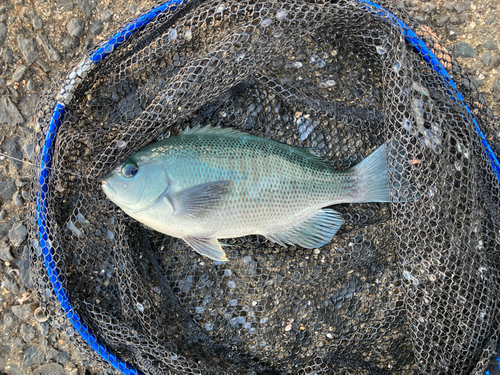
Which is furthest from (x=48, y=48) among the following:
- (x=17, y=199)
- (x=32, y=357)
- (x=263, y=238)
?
(x=32, y=357)

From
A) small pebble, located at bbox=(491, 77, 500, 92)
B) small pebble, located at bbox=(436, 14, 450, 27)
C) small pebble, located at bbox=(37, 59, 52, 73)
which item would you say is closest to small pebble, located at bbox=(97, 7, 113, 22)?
small pebble, located at bbox=(37, 59, 52, 73)

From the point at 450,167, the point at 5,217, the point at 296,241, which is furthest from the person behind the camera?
the point at 5,217

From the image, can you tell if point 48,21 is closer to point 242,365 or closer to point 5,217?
point 5,217

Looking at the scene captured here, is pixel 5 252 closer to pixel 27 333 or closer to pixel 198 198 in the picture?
pixel 27 333

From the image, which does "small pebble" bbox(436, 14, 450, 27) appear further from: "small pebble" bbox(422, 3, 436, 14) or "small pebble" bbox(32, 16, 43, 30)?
"small pebble" bbox(32, 16, 43, 30)

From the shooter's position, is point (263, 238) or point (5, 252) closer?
point (263, 238)

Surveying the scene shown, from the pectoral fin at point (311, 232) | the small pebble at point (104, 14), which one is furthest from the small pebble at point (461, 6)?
the small pebble at point (104, 14)

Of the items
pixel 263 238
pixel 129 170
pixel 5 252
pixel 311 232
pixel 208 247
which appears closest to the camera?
pixel 129 170

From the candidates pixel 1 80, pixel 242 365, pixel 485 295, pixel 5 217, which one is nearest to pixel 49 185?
pixel 5 217
